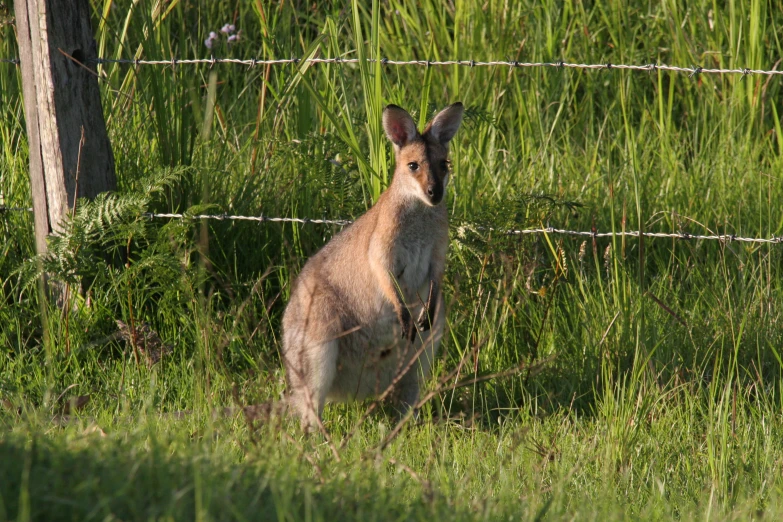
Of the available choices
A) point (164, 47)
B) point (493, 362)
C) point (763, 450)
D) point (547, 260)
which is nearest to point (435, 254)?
point (493, 362)

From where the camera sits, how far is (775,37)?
19.3ft

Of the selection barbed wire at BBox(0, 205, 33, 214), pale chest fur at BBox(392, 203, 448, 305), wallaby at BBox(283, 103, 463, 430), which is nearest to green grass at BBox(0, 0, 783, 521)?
barbed wire at BBox(0, 205, 33, 214)

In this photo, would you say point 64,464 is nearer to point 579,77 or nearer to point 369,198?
point 369,198

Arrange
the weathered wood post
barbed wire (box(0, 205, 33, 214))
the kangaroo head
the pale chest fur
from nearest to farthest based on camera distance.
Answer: the kangaroo head, the pale chest fur, the weathered wood post, barbed wire (box(0, 205, 33, 214))

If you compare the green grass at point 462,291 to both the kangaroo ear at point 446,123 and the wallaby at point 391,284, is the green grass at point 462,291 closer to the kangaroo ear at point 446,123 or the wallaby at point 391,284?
the wallaby at point 391,284

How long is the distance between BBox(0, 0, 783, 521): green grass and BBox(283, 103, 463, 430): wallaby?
0.16m

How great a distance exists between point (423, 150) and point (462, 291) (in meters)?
0.78

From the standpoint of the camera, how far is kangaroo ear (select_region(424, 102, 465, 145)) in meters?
4.03

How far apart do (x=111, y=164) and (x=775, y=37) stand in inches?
164

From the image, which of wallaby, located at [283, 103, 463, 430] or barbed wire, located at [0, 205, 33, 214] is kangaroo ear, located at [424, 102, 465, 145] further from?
barbed wire, located at [0, 205, 33, 214]

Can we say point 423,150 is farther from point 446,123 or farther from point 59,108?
point 59,108

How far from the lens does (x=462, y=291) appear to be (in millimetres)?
4457

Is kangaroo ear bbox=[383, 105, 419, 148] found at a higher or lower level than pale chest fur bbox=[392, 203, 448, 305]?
higher

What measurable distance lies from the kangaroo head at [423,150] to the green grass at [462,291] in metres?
0.23
